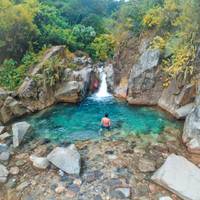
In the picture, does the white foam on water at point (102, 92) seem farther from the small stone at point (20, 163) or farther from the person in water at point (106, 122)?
the small stone at point (20, 163)

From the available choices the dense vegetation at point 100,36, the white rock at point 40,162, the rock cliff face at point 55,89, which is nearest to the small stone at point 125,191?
the white rock at point 40,162

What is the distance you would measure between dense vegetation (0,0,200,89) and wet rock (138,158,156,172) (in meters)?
5.88

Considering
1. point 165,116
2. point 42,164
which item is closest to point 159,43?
point 165,116

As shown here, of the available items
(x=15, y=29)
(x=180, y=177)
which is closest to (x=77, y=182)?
(x=180, y=177)

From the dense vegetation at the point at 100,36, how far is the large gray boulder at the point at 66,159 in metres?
7.22

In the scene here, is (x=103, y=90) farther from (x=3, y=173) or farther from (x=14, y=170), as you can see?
(x=3, y=173)

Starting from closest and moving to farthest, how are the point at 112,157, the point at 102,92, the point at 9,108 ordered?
the point at 112,157
the point at 9,108
the point at 102,92

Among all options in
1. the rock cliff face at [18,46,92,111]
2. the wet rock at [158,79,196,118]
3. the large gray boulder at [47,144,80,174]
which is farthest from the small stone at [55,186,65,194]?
the rock cliff face at [18,46,92,111]

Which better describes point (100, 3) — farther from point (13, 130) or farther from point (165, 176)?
point (165, 176)

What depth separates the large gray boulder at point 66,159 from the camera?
29.7ft

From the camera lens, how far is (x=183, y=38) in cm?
1381

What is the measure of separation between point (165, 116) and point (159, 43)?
4.75 metres

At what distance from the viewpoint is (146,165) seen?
30.6ft

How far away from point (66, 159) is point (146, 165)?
2.83m
